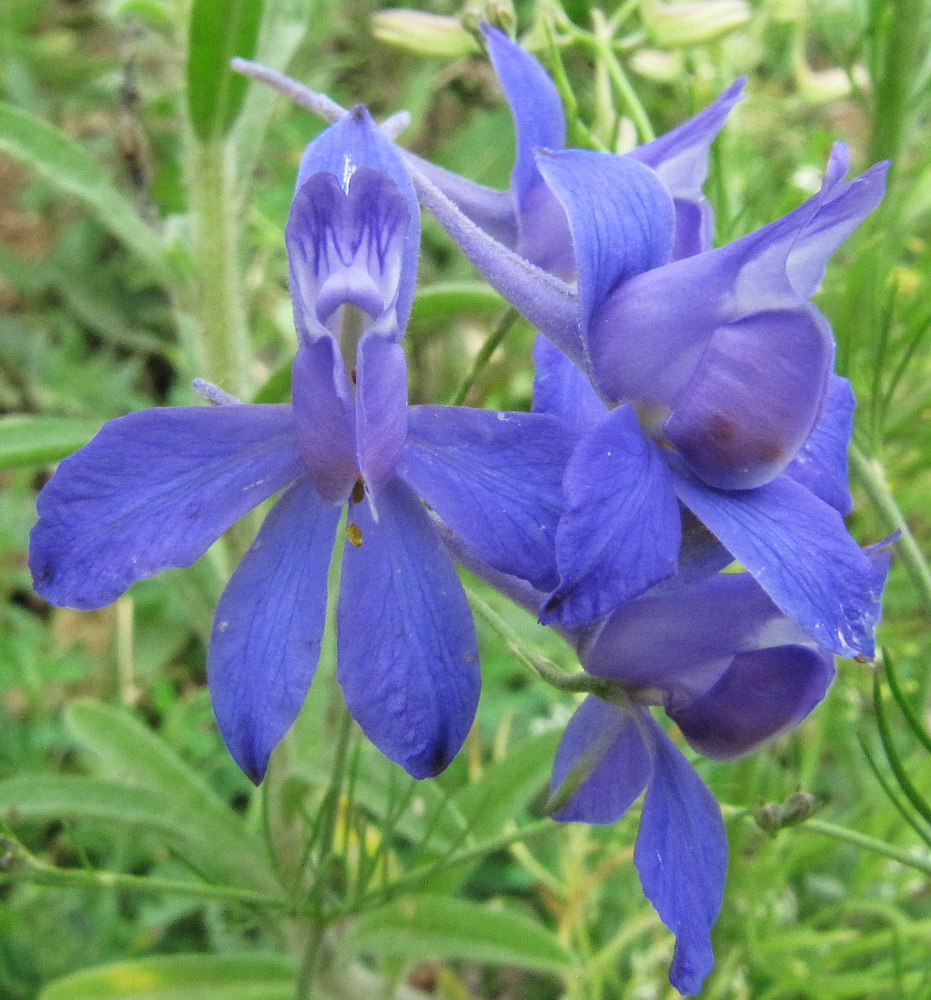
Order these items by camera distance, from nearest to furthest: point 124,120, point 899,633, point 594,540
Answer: point 594,540 < point 899,633 < point 124,120

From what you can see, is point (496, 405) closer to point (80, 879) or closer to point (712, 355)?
point (80, 879)

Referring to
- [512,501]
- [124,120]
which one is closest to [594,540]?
[512,501]

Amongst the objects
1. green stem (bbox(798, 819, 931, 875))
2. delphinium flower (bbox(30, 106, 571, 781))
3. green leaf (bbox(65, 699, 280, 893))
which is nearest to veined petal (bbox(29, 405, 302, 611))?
delphinium flower (bbox(30, 106, 571, 781))

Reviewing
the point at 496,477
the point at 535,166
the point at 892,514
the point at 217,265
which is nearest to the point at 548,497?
the point at 496,477

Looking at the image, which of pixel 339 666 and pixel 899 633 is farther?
pixel 899 633

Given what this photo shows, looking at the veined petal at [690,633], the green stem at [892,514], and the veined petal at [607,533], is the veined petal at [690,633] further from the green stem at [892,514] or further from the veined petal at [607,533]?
the green stem at [892,514]

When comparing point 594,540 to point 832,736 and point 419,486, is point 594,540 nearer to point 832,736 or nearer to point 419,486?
point 419,486
